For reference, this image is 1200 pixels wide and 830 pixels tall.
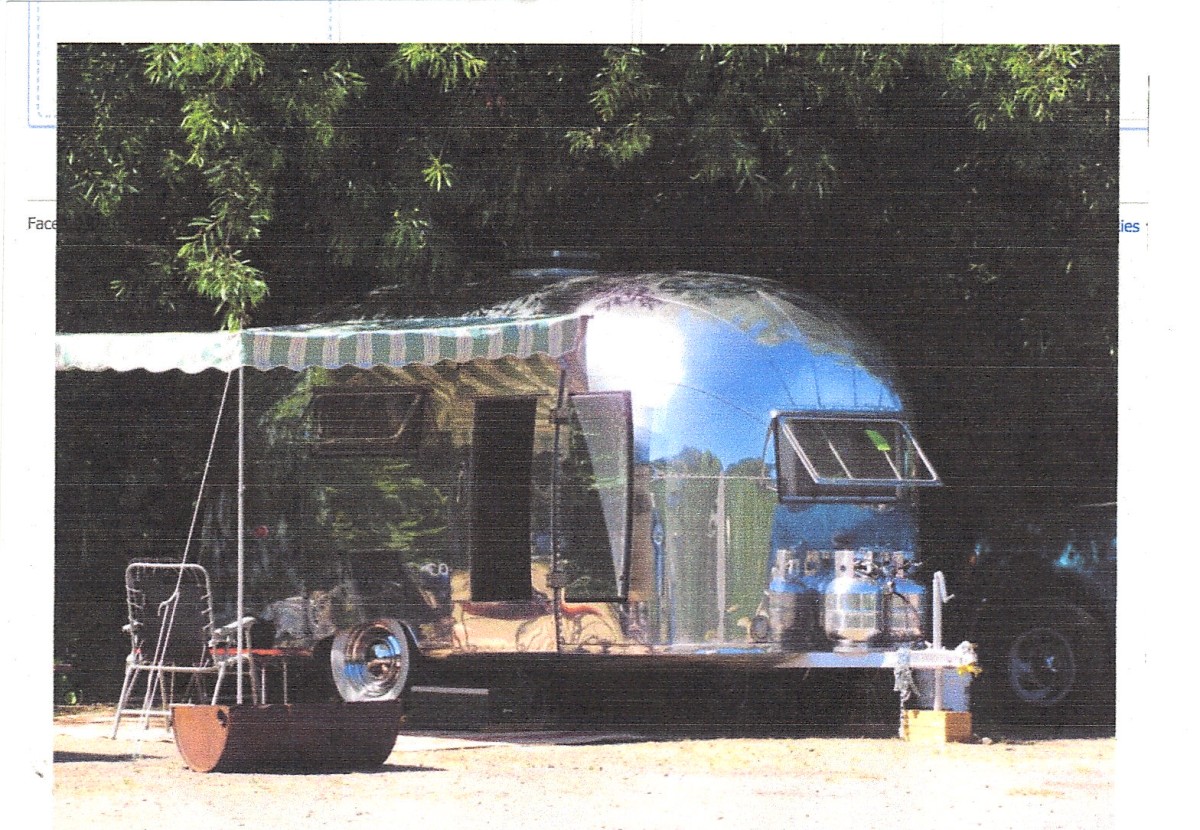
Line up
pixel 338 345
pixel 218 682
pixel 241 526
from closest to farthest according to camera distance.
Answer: pixel 241 526 → pixel 218 682 → pixel 338 345

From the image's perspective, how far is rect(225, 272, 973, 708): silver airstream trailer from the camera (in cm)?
1077

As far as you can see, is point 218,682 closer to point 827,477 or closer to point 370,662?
point 370,662

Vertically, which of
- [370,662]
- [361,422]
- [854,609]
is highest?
[361,422]

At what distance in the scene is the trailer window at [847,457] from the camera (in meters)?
10.9

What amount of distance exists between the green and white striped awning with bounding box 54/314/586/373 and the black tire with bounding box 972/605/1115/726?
92.5 inches

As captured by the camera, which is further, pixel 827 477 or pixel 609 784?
pixel 827 477

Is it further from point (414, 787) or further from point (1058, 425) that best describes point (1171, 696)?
point (414, 787)

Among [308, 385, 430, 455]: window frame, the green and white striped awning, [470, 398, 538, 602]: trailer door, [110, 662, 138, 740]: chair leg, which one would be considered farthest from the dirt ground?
the green and white striped awning

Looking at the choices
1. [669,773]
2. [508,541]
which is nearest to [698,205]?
[508,541]

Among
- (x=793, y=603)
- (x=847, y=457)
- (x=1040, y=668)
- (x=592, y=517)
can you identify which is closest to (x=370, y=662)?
(x=592, y=517)

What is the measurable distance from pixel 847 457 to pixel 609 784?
5.97 ft

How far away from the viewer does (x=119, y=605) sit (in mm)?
10555

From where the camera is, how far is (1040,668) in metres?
11.2

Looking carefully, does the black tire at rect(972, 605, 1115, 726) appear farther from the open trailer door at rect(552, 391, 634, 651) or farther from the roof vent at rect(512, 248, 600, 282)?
the roof vent at rect(512, 248, 600, 282)
